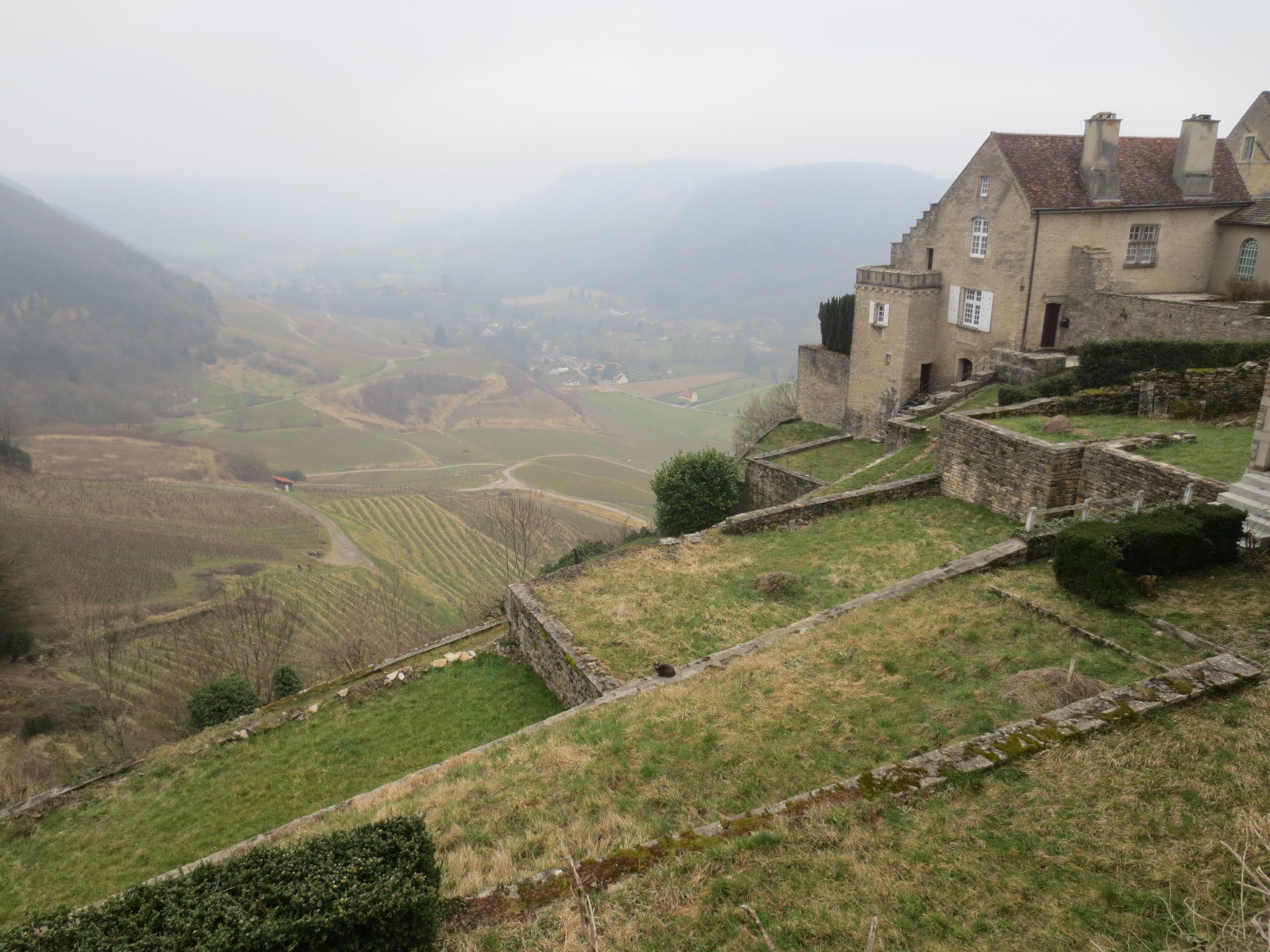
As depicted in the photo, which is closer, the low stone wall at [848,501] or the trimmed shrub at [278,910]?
the trimmed shrub at [278,910]

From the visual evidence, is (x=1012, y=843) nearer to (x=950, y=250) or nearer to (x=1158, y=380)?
(x=1158, y=380)

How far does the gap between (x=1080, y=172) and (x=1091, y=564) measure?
21518 millimetres

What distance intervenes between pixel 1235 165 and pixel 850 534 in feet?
77.1

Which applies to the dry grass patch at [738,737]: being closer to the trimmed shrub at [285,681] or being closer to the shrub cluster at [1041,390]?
the shrub cluster at [1041,390]

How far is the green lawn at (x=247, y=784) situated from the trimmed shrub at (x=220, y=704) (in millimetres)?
6305

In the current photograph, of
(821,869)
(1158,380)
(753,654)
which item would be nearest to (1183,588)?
(753,654)

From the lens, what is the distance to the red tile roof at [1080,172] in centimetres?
2639

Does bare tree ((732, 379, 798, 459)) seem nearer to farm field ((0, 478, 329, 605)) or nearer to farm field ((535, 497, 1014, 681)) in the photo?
farm field ((535, 497, 1014, 681))

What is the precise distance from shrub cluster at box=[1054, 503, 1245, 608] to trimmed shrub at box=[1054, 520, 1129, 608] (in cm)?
1

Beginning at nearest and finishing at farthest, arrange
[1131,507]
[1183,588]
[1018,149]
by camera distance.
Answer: [1183,588], [1131,507], [1018,149]

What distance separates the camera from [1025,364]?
26.1 meters

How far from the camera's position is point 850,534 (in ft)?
57.1

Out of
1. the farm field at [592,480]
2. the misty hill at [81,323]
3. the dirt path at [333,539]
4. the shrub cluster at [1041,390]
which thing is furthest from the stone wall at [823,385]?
the misty hill at [81,323]

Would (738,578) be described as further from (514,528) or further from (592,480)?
(592,480)
